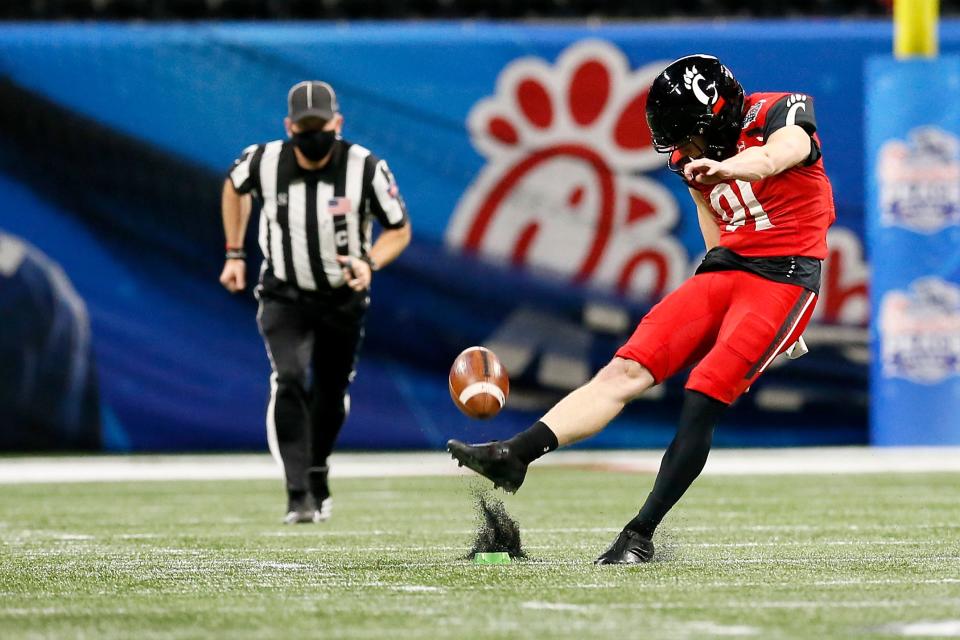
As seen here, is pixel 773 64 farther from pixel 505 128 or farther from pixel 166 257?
pixel 166 257

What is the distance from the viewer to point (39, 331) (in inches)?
443

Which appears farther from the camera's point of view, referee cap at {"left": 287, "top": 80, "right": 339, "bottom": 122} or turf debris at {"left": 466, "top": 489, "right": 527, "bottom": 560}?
referee cap at {"left": 287, "top": 80, "right": 339, "bottom": 122}

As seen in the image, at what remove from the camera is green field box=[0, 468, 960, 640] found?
3.73m

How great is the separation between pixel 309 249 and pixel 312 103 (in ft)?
1.84

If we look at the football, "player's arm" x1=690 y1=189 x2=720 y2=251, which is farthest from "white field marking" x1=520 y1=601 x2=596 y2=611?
"player's arm" x1=690 y1=189 x2=720 y2=251

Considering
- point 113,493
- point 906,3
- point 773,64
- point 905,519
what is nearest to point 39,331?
point 113,493

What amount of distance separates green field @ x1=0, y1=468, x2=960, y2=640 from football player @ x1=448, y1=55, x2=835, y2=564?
32cm

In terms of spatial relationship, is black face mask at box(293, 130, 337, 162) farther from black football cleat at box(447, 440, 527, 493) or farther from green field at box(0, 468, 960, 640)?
black football cleat at box(447, 440, 527, 493)

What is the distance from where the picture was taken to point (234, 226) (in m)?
7.27

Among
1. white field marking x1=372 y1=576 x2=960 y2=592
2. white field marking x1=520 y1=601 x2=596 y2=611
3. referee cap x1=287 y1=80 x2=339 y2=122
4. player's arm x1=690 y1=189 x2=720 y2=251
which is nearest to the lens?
white field marking x1=520 y1=601 x2=596 y2=611

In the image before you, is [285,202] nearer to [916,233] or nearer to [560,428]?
[560,428]

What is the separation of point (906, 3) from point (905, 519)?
5.11 metres

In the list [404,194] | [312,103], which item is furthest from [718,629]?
[404,194]

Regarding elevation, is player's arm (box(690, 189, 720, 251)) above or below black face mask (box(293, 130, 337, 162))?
below
